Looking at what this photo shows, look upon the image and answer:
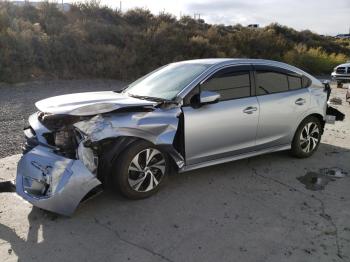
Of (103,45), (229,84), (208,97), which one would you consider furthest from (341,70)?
(208,97)

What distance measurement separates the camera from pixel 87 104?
457cm

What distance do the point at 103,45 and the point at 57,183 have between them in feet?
47.8

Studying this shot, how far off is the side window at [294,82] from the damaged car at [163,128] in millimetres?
17

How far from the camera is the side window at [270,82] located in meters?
5.78

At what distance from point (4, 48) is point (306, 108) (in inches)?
469

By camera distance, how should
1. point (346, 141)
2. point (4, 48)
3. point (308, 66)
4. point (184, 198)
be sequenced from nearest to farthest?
point (184, 198), point (346, 141), point (4, 48), point (308, 66)

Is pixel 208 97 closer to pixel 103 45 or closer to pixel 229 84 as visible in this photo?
pixel 229 84

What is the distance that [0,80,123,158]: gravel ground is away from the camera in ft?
22.9

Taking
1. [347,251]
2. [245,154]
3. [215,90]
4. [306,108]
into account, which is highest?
[215,90]

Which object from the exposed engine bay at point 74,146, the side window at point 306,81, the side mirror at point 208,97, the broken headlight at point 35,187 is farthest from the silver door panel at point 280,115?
the broken headlight at point 35,187

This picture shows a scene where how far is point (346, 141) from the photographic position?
779 centimetres

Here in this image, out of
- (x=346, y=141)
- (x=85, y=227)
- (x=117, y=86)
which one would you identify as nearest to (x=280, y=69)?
(x=346, y=141)

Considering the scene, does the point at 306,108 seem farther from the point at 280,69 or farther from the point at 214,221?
the point at 214,221

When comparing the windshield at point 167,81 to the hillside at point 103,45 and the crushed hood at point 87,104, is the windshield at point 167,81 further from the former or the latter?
the hillside at point 103,45
